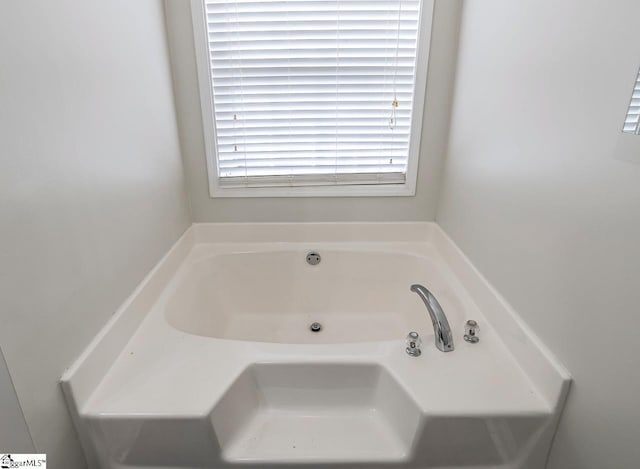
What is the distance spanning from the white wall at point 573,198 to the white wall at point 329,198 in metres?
0.33

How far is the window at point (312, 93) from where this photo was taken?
161 cm

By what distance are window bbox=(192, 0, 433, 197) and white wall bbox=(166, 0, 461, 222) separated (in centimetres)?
4

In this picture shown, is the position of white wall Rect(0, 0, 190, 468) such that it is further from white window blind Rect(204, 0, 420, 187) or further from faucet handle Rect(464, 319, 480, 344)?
faucet handle Rect(464, 319, 480, 344)

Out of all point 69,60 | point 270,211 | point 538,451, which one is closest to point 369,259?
point 270,211

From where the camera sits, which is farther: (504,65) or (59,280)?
(504,65)

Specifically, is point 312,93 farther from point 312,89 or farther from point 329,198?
point 329,198

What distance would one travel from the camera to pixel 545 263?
0.98 meters

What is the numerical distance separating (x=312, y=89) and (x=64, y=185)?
3.83ft

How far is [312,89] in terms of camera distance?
5.66 ft

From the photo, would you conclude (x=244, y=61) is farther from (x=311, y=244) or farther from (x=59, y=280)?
(x=59, y=280)

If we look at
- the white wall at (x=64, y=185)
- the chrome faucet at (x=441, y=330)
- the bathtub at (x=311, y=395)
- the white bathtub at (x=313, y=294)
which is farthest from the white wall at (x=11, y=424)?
the chrome faucet at (x=441, y=330)

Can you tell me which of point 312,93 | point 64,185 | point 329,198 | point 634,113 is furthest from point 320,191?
point 634,113

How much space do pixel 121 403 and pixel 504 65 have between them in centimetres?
153

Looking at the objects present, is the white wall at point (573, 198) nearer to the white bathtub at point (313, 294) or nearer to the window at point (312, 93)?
the window at point (312, 93)
